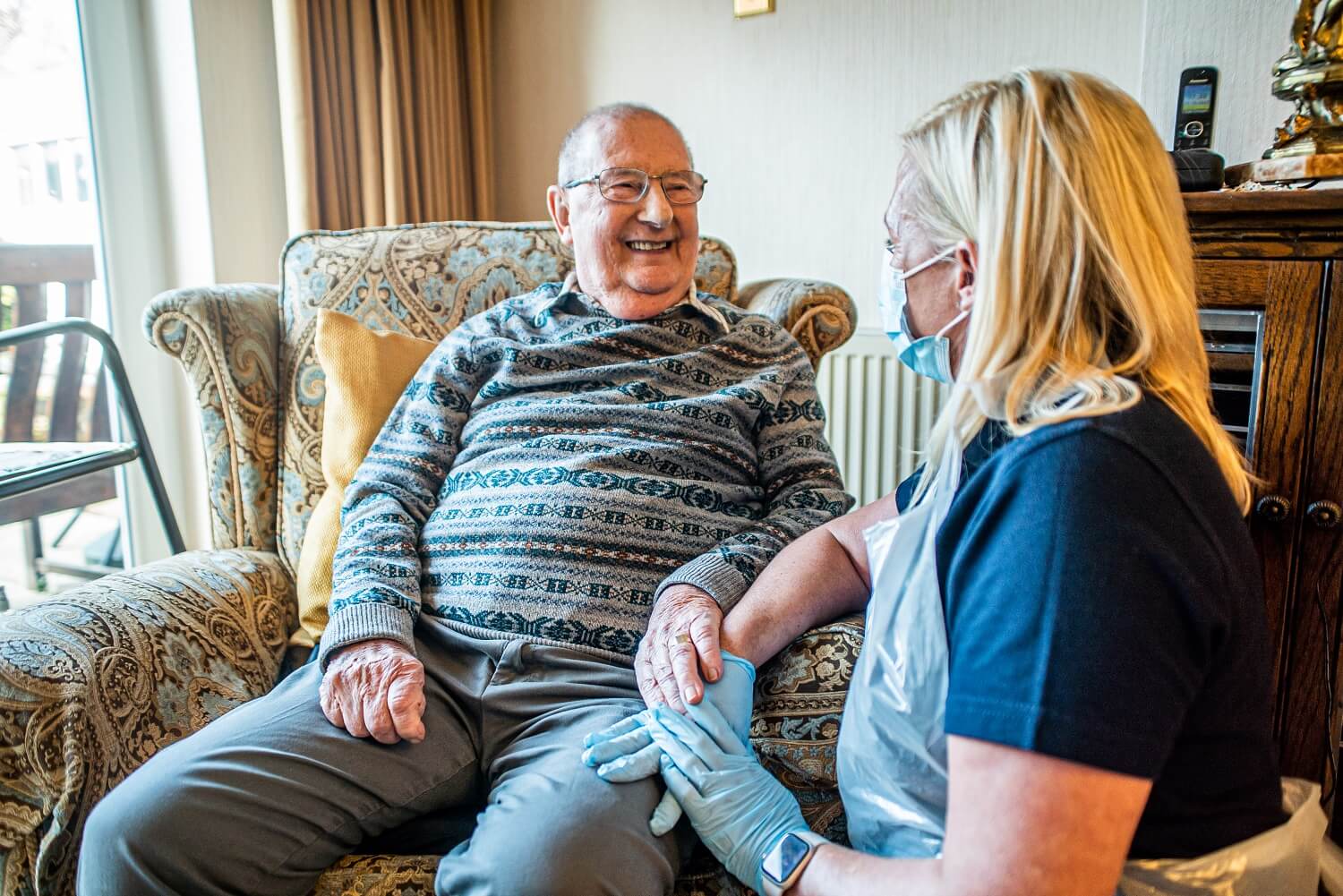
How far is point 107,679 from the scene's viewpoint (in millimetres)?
1228

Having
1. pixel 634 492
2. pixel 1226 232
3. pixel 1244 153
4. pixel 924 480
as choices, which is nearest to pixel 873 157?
pixel 1244 153

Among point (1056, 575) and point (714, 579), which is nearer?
point (1056, 575)

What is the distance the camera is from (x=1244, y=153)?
1719 millimetres

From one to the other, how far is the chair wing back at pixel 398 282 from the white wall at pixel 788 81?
0.69m

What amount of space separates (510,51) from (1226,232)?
209cm

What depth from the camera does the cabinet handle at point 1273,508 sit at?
54.0 inches

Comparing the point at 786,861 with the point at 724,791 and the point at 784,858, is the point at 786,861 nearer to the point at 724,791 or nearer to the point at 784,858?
the point at 784,858

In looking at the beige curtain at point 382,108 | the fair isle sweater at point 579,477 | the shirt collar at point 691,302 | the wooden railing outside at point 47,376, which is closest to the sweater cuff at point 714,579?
Answer: the fair isle sweater at point 579,477

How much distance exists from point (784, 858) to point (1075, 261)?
60 centimetres

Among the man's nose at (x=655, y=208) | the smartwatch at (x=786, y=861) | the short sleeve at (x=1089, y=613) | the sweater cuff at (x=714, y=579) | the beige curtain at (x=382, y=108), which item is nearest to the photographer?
the short sleeve at (x=1089, y=613)

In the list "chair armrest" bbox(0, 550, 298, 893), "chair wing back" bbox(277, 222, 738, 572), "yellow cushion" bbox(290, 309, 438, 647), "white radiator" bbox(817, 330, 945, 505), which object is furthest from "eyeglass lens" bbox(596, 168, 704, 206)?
"white radiator" bbox(817, 330, 945, 505)

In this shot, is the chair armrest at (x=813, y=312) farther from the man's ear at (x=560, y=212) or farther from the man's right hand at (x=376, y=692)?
the man's right hand at (x=376, y=692)

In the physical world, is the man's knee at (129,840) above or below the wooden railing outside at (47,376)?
below

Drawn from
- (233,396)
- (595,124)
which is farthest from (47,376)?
(595,124)
